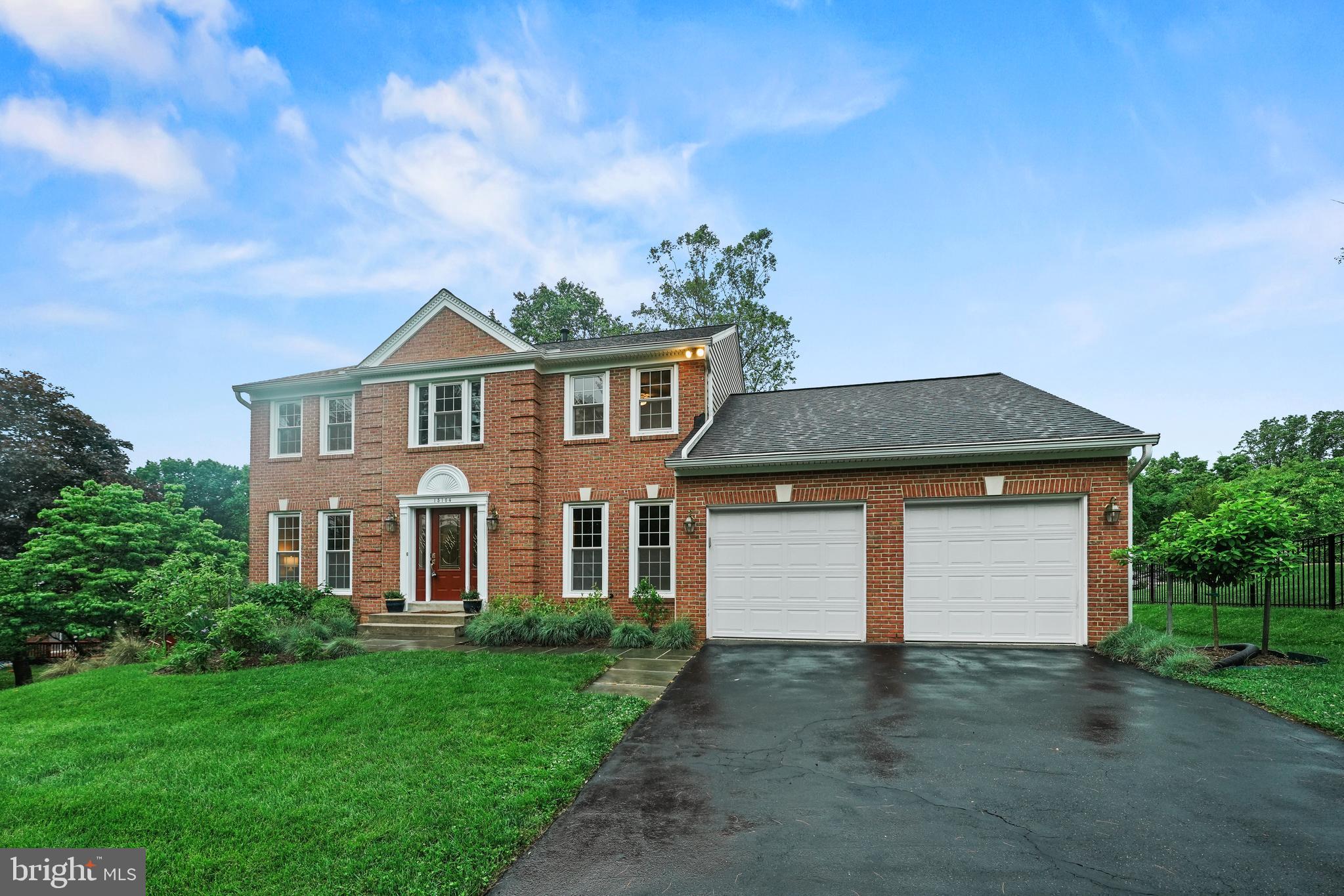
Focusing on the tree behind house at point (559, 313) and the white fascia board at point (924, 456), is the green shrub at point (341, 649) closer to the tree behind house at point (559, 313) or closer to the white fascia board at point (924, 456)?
the white fascia board at point (924, 456)

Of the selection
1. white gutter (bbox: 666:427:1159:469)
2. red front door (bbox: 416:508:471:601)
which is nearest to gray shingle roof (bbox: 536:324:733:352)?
white gutter (bbox: 666:427:1159:469)

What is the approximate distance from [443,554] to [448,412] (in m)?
3.40

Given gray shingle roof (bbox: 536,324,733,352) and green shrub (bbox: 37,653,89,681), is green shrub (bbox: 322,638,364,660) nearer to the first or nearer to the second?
green shrub (bbox: 37,653,89,681)

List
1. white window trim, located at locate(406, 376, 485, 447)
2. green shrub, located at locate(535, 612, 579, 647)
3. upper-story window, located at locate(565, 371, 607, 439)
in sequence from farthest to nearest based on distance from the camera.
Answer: white window trim, located at locate(406, 376, 485, 447) < upper-story window, located at locate(565, 371, 607, 439) < green shrub, located at locate(535, 612, 579, 647)

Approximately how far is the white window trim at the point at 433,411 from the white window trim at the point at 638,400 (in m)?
3.57

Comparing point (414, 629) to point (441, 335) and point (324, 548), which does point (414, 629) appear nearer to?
point (324, 548)

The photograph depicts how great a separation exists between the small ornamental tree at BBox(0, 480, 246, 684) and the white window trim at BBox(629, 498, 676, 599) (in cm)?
892

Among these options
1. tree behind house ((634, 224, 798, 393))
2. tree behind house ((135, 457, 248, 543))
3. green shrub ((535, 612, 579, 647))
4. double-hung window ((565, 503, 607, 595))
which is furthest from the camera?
tree behind house ((135, 457, 248, 543))

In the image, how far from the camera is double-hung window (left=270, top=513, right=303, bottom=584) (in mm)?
15445

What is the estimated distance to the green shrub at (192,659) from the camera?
30.9 ft

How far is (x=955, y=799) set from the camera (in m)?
4.36

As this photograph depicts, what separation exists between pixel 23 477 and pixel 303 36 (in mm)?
21837

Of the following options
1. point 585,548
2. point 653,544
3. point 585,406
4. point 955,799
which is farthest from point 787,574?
point 955,799

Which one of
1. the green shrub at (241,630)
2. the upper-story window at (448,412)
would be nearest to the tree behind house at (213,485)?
the upper-story window at (448,412)
